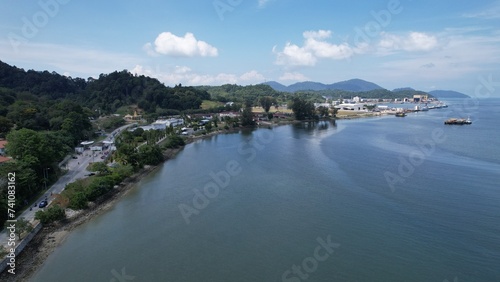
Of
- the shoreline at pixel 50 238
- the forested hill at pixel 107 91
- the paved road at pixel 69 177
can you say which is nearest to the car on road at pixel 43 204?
the paved road at pixel 69 177

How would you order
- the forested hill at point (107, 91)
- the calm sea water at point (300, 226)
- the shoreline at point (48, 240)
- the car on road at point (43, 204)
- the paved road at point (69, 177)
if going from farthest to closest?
the forested hill at point (107, 91) < the car on road at point (43, 204) < the paved road at point (69, 177) < the calm sea water at point (300, 226) < the shoreline at point (48, 240)

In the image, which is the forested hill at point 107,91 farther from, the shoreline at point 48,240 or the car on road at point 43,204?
the car on road at point 43,204

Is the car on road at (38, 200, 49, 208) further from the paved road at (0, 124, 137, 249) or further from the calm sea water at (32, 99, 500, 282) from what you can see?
the calm sea water at (32, 99, 500, 282)

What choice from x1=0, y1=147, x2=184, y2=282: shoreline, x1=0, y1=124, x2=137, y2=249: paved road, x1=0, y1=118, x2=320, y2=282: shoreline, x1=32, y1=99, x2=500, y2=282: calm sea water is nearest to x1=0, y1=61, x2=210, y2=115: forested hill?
x1=0, y1=124, x2=137, y2=249: paved road

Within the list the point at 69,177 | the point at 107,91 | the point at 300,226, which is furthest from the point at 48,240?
the point at 107,91

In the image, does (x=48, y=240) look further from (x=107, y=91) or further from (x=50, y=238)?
(x=107, y=91)

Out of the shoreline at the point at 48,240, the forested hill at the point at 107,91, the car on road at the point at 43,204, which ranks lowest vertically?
the shoreline at the point at 48,240

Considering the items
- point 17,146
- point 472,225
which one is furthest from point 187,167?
point 472,225
